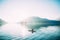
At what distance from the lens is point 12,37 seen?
5.80ft

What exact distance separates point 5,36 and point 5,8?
1.58 ft

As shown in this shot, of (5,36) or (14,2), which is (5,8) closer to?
(14,2)

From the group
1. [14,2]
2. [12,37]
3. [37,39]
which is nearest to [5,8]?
[14,2]

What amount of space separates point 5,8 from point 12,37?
20.3 inches

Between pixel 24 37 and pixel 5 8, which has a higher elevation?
pixel 5 8

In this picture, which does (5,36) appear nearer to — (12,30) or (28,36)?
(12,30)

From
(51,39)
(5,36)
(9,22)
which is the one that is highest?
(9,22)

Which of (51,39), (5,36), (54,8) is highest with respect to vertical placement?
(54,8)

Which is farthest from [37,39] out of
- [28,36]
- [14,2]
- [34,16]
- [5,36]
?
[14,2]

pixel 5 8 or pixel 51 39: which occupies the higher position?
pixel 5 8

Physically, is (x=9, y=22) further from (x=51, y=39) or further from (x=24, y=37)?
(x=51, y=39)

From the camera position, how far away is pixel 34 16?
5.94 feet

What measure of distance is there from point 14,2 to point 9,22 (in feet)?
1.18

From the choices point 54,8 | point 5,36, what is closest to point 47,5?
point 54,8
